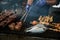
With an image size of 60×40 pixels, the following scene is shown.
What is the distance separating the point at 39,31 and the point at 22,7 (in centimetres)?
35

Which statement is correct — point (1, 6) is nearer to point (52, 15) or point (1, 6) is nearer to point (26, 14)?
point (26, 14)

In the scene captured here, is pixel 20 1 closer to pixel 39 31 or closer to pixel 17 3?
pixel 17 3

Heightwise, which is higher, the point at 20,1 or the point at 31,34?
the point at 20,1

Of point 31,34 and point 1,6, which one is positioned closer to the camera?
point 31,34

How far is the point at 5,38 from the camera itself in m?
1.91

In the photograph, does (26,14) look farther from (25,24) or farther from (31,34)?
(31,34)

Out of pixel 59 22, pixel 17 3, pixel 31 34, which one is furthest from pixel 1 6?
pixel 59 22

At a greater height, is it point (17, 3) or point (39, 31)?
point (17, 3)

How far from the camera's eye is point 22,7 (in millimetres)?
1970

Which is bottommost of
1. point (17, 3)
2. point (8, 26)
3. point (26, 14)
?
point (8, 26)

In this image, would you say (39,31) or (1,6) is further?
(1,6)

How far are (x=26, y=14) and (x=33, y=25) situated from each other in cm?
16

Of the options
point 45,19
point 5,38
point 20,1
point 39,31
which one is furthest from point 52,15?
point 5,38

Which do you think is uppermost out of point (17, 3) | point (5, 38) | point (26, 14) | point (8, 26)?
point (17, 3)
